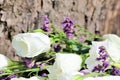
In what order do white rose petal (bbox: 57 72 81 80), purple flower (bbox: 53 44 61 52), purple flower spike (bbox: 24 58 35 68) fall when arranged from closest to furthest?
white rose petal (bbox: 57 72 81 80) < purple flower spike (bbox: 24 58 35 68) < purple flower (bbox: 53 44 61 52)

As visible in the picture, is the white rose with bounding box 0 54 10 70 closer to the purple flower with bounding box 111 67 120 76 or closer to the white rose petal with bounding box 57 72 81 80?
the white rose petal with bounding box 57 72 81 80

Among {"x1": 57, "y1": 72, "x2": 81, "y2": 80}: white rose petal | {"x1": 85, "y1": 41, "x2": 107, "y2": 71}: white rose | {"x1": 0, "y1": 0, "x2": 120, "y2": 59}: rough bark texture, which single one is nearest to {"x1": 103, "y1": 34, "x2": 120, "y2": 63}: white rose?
{"x1": 85, "y1": 41, "x2": 107, "y2": 71}: white rose

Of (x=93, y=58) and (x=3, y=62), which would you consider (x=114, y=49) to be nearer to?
(x=93, y=58)

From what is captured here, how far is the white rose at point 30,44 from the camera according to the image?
4.31 ft

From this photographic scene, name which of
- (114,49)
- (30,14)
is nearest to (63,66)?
(114,49)

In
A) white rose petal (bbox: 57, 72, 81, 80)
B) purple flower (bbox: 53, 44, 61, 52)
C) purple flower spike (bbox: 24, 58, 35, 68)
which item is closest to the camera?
white rose petal (bbox: 57, 72, 81, 80)

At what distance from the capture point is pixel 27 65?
1317 mm

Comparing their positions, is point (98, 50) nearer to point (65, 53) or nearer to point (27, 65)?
point (65, 53)

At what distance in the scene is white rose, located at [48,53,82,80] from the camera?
1287 millimetres

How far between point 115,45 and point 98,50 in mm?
74

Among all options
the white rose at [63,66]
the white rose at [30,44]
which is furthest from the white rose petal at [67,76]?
the white rose at [30,44]

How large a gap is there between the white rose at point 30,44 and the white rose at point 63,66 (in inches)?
2.3

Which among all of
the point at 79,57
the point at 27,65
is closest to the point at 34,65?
the point at 27,65

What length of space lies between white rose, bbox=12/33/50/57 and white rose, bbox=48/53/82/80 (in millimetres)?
58
